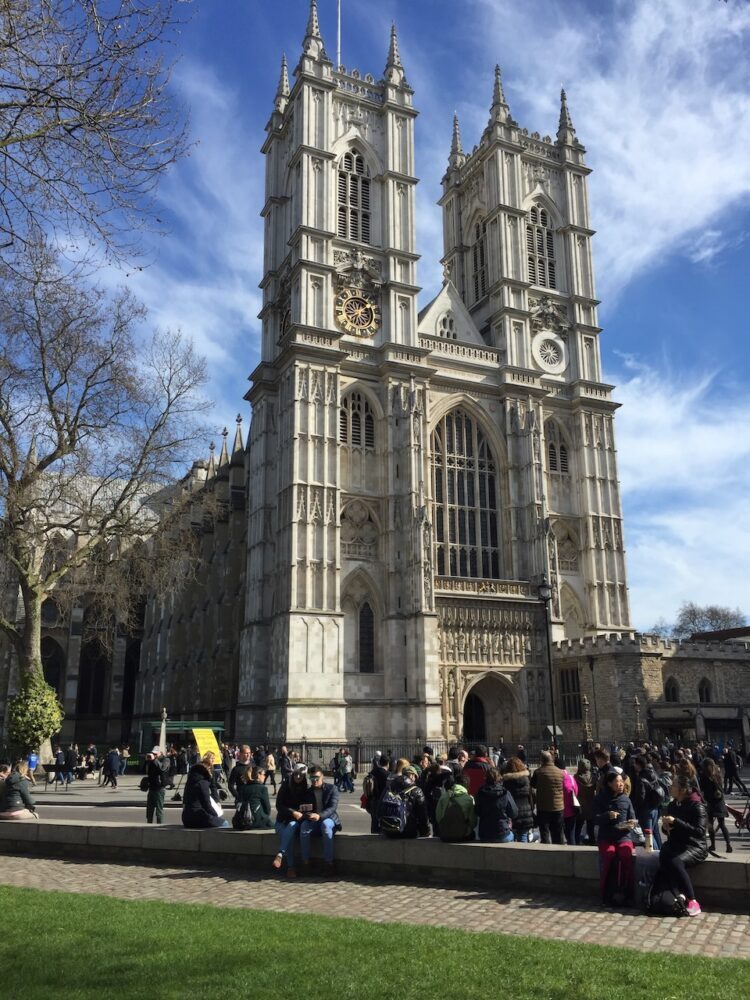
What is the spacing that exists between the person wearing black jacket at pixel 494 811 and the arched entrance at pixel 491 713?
27854 millimetres

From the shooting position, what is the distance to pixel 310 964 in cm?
670

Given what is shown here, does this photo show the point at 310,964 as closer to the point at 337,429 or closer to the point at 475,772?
the point at 475,772

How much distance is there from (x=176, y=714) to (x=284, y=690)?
16169 millimetres

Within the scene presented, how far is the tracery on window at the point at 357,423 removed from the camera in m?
39.8

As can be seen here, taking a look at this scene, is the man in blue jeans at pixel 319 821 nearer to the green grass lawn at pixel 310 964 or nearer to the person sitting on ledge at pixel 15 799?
the green grass lawn at pixel 310 964

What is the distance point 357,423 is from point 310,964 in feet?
112

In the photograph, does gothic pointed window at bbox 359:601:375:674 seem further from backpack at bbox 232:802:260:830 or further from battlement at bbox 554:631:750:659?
backpack at bbox 232:802:260:830

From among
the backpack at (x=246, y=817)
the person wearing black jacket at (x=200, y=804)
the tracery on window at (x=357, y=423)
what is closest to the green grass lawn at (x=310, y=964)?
the backpack at (x=246, y=817)

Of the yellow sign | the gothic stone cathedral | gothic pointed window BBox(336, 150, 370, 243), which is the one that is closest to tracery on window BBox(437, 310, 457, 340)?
the gothic stone cathedral

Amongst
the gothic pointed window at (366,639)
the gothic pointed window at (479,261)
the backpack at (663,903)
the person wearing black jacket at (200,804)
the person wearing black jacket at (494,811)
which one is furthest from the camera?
the gothic pointed window at (479,261)

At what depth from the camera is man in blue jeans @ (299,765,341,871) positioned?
10.8 meters

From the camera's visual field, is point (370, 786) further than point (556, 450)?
No

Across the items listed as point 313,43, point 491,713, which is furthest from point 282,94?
point 491,713

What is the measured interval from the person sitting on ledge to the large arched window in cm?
2735
